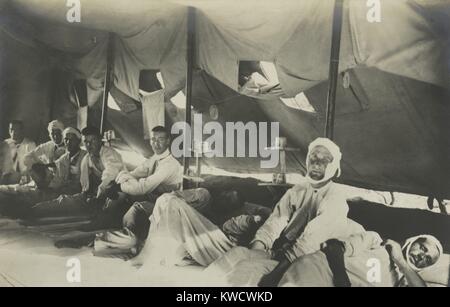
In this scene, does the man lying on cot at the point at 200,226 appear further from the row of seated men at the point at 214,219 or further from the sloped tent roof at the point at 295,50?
the sloped tent roof at the point at 295,50

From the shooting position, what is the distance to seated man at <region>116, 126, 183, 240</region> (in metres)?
3.84

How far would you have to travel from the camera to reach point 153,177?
152 inches

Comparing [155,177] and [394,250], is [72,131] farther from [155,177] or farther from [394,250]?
[394,250]

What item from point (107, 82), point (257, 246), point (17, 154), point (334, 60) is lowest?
point (257, 246)

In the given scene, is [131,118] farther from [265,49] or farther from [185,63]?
[265,49]

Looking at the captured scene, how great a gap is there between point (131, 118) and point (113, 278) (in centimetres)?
137

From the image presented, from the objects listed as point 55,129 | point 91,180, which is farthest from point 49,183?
point 55,129

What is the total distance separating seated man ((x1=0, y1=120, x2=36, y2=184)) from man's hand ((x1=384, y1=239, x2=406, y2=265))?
312 cm

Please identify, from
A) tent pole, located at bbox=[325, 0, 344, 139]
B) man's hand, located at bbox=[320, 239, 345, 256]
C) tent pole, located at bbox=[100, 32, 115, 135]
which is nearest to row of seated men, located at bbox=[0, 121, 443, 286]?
man's hand, located at bbox=[320, 239, 345, 256]

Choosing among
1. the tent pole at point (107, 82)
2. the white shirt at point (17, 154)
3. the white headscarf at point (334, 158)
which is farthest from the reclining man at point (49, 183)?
the white headscarf at point (334, 158)

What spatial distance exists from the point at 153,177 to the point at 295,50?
5.31ft

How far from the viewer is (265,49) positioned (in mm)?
3807

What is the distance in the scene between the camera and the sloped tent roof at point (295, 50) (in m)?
3.74
